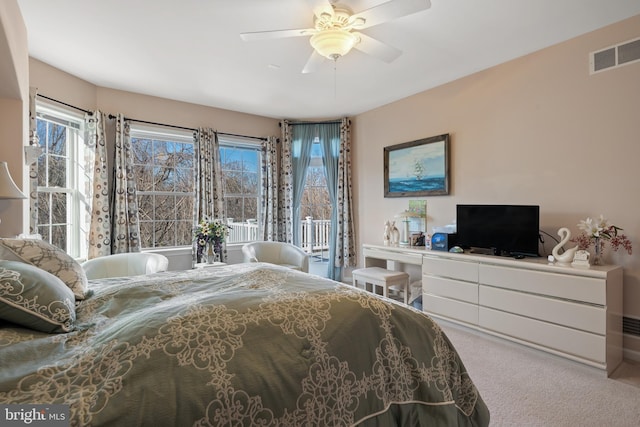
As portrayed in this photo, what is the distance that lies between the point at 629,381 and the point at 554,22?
2.78m

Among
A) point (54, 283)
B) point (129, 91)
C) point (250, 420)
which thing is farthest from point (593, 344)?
point (129, 91)

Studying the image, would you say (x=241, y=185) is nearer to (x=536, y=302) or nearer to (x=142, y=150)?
(x=142, y=150)

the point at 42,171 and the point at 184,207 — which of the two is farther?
the point at 184,207

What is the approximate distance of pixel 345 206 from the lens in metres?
5.07

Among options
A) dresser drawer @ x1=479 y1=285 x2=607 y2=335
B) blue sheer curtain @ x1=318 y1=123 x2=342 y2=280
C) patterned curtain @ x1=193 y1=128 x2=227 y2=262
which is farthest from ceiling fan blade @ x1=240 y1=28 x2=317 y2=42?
blue sheer curtain @ x1=318 y1=123 x2=342 y2=280

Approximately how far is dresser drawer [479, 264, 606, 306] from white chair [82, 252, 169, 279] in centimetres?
324

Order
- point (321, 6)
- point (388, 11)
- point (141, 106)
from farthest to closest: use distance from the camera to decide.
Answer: point (141, 106) → point (321, 6) → point (388, 11)

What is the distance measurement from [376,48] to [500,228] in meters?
2.07

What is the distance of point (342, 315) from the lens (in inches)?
53.4

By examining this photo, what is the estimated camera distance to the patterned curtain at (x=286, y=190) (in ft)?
16.9

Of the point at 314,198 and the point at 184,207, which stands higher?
the point at 314,198

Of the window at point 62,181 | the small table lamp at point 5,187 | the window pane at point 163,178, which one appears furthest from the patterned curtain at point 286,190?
the small table lamp at point 5,187

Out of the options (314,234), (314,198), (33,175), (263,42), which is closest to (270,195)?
(314,198)

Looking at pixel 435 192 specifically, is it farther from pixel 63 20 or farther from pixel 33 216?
pixel 33 216
